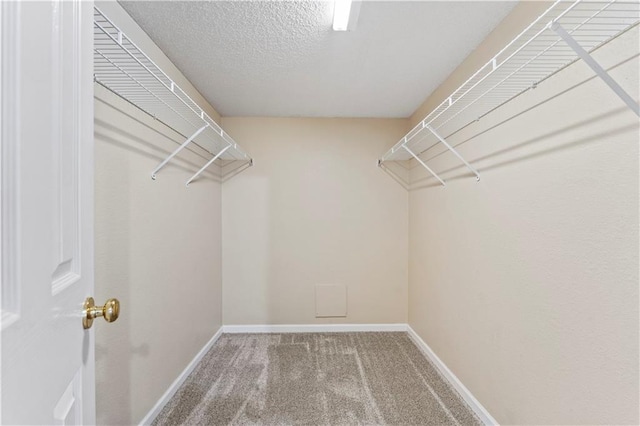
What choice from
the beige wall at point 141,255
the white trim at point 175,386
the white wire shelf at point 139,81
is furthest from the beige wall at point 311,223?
the white wire shelf at point 139,81

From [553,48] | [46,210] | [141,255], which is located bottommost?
[141,255]

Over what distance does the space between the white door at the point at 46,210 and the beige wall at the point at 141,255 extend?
79cm

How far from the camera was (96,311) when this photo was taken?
713mm

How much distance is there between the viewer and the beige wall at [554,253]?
1021mm

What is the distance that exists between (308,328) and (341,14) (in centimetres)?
276

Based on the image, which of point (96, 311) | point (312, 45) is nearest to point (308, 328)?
point (312, 45)

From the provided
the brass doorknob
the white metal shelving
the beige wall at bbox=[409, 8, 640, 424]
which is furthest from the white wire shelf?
the beige wall at bbox=[409, 8, 640, 424]

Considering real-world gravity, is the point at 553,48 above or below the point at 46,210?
above

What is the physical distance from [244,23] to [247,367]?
92.9 inches

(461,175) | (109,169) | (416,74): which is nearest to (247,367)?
(109,169)

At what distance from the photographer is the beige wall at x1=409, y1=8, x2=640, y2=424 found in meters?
1.02

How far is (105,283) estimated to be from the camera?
1.41 meters

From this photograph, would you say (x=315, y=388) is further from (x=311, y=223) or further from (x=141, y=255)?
(x=311, y=223)

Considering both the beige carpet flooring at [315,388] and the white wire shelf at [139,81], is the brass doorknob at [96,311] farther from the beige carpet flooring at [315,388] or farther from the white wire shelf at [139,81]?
the beige carpet flooring at [315,388]
